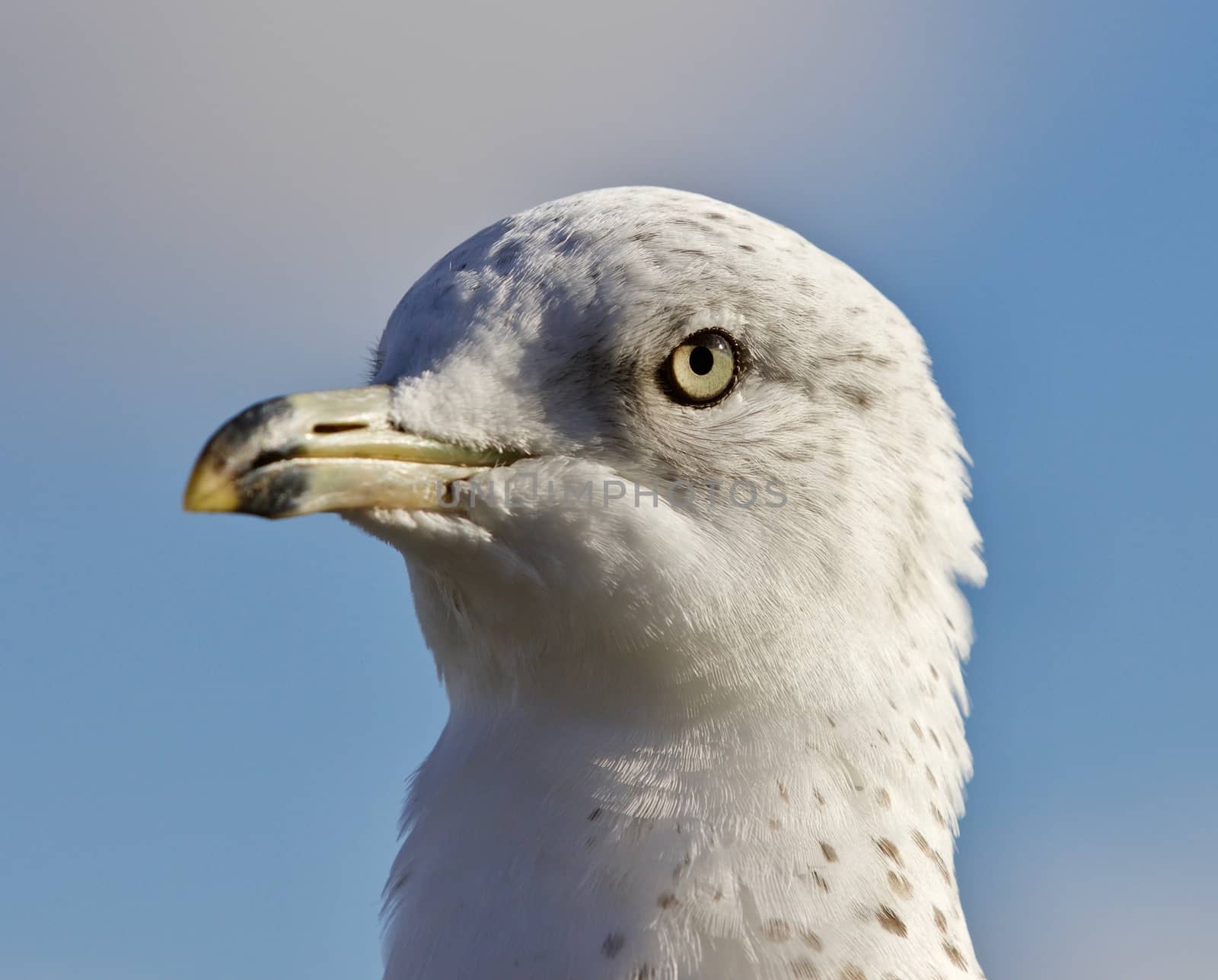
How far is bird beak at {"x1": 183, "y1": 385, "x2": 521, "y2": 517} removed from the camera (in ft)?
9.38

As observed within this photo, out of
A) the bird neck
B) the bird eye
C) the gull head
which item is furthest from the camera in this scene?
the bird eye

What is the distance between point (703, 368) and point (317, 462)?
93 centimetres

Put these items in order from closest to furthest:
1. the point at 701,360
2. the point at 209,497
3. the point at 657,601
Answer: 1. the point at 209,497
2. the point at 657,601
3. the point at 701,360

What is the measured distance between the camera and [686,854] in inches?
120

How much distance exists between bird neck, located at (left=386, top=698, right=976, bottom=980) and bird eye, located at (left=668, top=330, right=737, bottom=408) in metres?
0.74

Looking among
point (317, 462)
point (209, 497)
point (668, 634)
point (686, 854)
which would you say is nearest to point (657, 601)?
point (668, 634)

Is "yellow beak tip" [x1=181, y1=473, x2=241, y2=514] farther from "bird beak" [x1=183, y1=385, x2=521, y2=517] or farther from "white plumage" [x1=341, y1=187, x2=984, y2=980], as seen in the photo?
"white plumage" [x1=341, y1=187, x2=984, y2=980]

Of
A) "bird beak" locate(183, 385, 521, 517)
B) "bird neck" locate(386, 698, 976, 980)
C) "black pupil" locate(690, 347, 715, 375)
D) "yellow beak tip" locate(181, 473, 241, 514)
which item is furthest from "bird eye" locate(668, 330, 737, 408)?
"yellow beak tip" locate(181, 473, 241, 514)

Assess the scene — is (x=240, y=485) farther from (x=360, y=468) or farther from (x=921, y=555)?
(x=921, y=555)

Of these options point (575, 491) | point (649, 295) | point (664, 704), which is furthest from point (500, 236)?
point (664, 704)

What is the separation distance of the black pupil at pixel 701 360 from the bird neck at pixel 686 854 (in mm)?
798

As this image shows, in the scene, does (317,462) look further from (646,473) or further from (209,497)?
(646,473)

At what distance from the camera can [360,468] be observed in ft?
9.73

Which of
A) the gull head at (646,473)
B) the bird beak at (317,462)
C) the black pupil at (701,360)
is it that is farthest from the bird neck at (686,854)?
the black pupil at (701,360)
